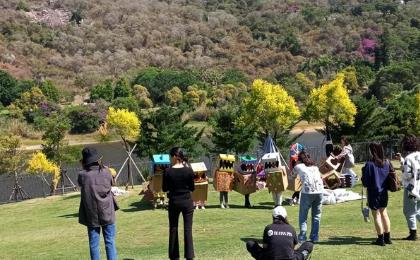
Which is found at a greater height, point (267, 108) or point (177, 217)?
point (267, 108)

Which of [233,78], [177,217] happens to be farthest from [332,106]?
[233,78]

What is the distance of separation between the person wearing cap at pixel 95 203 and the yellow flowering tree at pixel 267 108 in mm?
21024

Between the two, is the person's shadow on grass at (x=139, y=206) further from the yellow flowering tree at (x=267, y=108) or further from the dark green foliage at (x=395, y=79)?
the dark green foliage at (x=395, y=79)

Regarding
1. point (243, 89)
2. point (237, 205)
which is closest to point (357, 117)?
point (237, 205)

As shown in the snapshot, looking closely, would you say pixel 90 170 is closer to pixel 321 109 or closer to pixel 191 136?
pixel 191 136

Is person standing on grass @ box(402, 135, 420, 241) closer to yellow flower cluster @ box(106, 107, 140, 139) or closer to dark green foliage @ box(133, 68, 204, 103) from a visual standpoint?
yellow flower cluster @ box(106, 107, 140, 139)

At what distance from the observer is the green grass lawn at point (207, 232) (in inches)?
353

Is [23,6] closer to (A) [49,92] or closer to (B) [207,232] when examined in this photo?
(A) [49,92]

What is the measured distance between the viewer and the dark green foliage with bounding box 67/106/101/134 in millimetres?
69188

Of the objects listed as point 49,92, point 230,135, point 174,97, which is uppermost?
point 49,92

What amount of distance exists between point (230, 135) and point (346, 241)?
18667 millimetres

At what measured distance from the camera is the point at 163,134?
91.1ft

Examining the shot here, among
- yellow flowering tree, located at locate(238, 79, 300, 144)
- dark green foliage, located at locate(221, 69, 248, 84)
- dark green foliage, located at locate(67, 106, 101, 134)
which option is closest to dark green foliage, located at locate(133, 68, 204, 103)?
dark green foliage, located at locate(221, 69, 248, 84)

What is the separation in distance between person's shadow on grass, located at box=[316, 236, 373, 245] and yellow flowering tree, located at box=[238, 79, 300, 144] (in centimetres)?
1868
